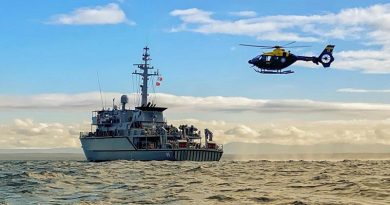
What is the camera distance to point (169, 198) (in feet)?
82.1

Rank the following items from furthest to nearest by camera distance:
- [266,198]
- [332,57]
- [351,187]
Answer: [332,57]
[351,187]
[266,198]

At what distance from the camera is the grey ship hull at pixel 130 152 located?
84.6 meters

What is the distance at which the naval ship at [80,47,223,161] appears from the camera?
3393 inches

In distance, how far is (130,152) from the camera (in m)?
88.8

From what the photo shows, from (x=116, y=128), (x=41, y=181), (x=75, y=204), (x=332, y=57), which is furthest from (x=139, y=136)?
(x=75, y=204)

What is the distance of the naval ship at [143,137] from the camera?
283 ft

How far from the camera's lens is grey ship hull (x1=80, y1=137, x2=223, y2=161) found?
3332 inches

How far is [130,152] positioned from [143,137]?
363 cm

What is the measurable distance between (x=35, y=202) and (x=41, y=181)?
11989 mm

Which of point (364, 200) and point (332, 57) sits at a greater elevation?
point (332, 57)

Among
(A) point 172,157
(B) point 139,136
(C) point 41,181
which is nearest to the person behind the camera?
(C) point 41,181

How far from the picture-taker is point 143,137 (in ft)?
298

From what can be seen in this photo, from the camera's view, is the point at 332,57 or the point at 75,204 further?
the point at 332,57

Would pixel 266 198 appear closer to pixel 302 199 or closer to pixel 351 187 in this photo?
pixel 302 199
